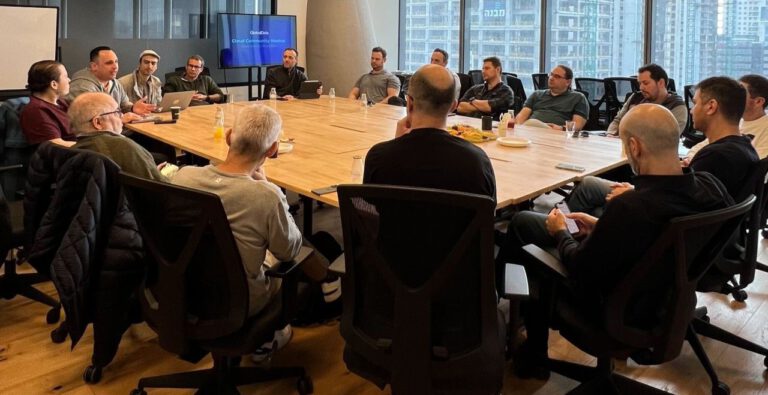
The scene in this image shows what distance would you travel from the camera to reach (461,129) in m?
4.21

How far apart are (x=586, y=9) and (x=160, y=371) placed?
774cm

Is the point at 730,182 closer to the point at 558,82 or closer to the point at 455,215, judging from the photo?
the point at 455,215

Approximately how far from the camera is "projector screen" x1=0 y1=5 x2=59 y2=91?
A: 594cm

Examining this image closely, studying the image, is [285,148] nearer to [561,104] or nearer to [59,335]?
[59,335]

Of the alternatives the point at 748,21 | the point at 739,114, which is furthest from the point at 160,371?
the point at 748,21

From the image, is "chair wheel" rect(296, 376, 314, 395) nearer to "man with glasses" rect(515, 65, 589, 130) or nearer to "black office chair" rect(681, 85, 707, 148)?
"man with glasses" rect(515, 65, 589, 130)

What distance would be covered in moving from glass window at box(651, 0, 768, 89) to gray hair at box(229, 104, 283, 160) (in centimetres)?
682

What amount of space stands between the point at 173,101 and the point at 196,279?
12.9ft

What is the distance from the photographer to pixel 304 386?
2.43 metres

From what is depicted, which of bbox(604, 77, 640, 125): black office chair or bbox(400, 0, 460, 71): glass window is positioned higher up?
bbox(400, 0, 460, 71): glass window

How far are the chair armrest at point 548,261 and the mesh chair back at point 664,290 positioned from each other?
16cm

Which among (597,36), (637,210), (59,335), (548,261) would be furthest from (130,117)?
(597,36)

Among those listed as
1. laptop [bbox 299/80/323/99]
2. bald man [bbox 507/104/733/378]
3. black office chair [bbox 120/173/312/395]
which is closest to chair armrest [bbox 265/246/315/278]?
black office chair [bbox 120/173/312/395]

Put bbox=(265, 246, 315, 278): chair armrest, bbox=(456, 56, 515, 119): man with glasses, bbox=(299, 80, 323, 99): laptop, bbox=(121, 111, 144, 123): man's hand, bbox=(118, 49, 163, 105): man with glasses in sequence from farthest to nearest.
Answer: bbox=(299, 80, 323, 99): laptop < bbox=(456, 56, 515, 119): man with glasses < bbox=(118, 49, 163, 105): man with glasses < bbox=(121, 111, 144, 123): man's hand < bbox=(265, 246, 315, 278): chair armrest
